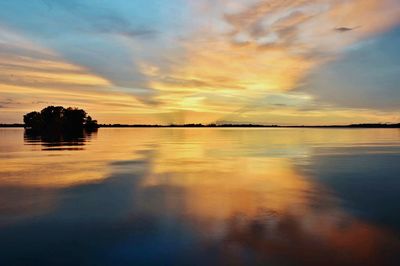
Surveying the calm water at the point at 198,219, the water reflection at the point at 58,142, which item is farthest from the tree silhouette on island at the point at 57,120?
the calm water at the point at 198,219

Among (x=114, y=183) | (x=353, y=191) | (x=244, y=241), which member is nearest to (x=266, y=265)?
(x=244, y=241)

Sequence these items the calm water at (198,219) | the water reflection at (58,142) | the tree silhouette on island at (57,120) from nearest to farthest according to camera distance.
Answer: the calm water at (198,219) → the water reflection at (58,142) → the tree silhouette on island at (57,120)

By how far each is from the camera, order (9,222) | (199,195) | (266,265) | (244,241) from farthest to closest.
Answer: (199,195) → (9,222) → (244,241) → (266,265)

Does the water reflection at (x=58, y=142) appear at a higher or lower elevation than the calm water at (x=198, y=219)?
higher

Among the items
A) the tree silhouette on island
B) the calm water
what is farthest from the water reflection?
the tree silhouette on island

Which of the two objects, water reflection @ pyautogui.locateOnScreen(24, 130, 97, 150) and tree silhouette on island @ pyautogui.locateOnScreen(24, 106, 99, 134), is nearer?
water reflection @ pyautogui.locateOnScreen(24, 130, 97, 150)

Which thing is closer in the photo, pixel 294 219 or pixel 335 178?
pixel 294 219

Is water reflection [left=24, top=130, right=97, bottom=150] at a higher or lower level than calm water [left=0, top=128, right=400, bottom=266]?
higher

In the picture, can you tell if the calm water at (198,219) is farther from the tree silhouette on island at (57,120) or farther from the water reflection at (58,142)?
the tree silhouette on island at (57,120)

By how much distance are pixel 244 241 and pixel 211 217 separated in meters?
2.52

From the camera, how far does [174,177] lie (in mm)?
20234

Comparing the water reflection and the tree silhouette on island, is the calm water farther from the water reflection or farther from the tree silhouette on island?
the tree silhouette on island

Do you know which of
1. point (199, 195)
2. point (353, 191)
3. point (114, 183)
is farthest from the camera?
point (114, 183)

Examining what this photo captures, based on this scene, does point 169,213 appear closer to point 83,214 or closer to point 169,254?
point 83,214
